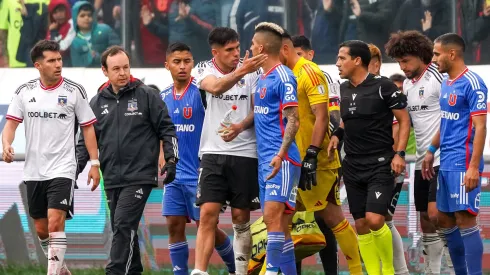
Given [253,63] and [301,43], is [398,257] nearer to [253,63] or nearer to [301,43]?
[301,43]

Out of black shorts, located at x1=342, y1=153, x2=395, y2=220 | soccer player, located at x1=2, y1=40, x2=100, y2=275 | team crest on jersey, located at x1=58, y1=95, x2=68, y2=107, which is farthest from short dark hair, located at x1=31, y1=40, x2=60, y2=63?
black shorts, located at x1=342, y1=153, x2=395, y2=220

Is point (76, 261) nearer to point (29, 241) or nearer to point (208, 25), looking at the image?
point (29, 241)

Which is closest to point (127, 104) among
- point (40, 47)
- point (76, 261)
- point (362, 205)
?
point (40, 47)

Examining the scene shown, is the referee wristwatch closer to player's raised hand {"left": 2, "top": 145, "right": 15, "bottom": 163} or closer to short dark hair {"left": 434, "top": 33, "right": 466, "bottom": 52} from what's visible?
short dark hair {"left": 434, "top": 33, "right": 466, "bottom": 52}

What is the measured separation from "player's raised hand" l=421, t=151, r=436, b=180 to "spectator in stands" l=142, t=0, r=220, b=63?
383cm

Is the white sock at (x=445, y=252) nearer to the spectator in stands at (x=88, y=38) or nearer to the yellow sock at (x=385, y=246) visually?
the yellow sock at (x=385, y=246)

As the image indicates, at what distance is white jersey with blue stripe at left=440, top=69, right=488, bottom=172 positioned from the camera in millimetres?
9180

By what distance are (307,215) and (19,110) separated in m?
2.86

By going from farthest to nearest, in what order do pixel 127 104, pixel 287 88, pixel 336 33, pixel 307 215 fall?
pixel 336 33, pixel 307 215, pixel 127 104, pixel 287 88

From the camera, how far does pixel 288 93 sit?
29.2 feet

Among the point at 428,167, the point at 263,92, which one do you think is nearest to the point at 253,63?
the point at 263,92

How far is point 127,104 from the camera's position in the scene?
9.79 m

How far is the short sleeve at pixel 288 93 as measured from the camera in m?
8.88

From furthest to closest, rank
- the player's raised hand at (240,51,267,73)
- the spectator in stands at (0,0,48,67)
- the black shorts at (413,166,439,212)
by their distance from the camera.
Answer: the spectator in stands at (0,0,48,67) < the black shorts at (413,166,439,212) < the player's raised hand at (240,51,267,73)
